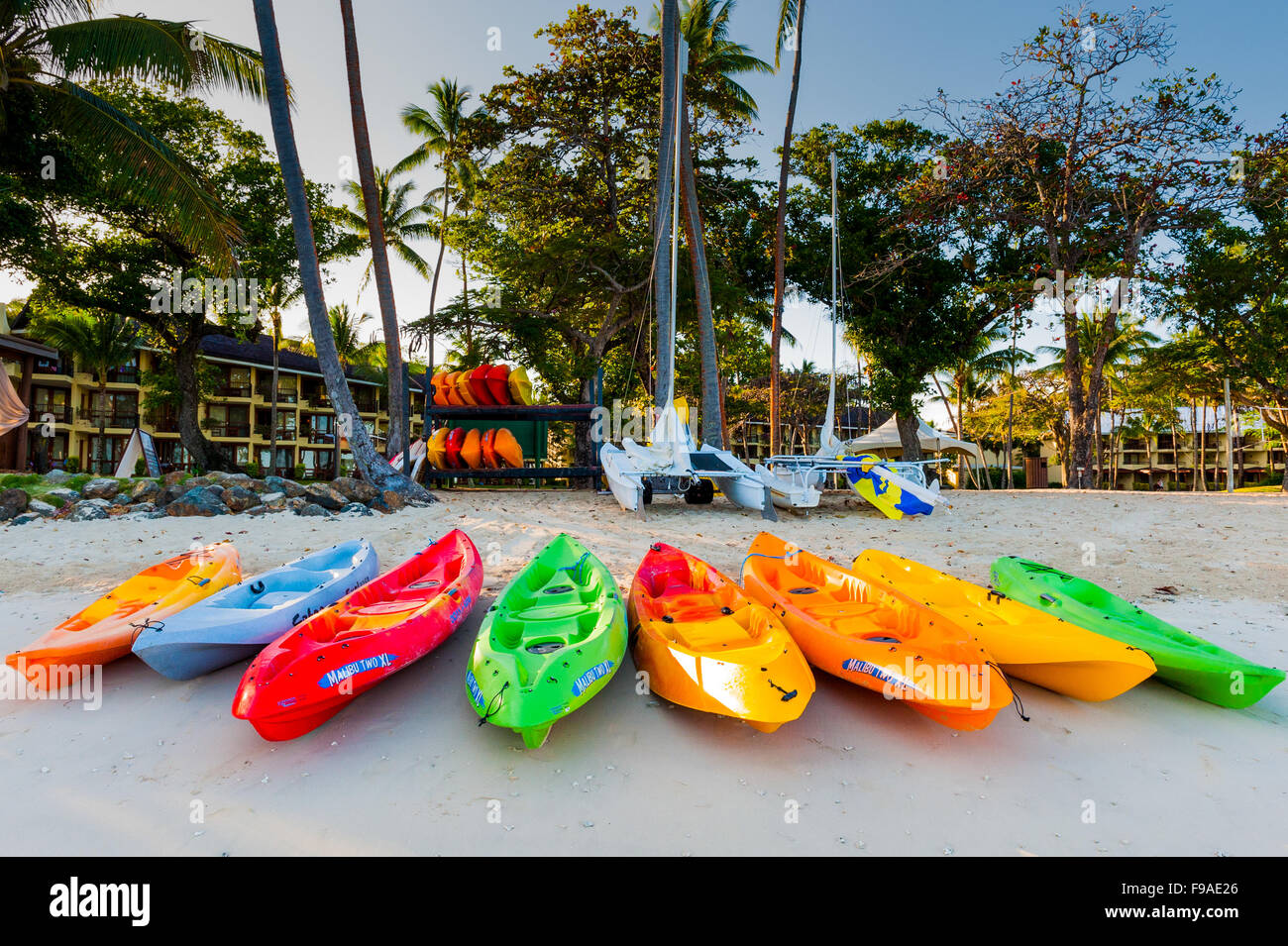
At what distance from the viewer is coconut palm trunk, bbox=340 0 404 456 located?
38.7ft

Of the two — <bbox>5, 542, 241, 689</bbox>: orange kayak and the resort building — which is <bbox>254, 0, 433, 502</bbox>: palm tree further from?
the resort building

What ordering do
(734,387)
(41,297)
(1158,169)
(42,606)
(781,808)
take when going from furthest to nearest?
(734,387) → (41,297) → (1158,169) → (42,606) → (781,808)

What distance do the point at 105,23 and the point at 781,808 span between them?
46.3ft

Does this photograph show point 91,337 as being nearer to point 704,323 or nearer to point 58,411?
point 58,411

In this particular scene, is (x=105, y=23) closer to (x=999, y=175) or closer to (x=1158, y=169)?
(x=999, y=175)

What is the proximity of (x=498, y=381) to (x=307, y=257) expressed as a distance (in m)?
4.22

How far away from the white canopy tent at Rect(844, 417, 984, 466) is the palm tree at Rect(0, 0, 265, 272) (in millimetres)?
21267

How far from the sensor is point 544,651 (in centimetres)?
394

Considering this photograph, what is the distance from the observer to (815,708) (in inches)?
164

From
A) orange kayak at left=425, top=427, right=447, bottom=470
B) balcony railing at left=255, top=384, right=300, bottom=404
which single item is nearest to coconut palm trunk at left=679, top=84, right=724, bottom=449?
orange kayak at left=425, top=427, right=447, bottom=470

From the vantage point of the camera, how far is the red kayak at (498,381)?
1300 cm

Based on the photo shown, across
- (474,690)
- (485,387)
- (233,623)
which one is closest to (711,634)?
(474,690)

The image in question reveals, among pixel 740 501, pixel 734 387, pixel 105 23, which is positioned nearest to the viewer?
pixel 105 23
